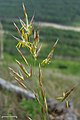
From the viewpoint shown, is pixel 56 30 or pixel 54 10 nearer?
pixel 56 30

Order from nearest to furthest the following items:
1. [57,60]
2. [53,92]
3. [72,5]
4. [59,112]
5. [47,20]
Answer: [59,112] < [53,92] < [57,60] < [47,20] < [72,5]

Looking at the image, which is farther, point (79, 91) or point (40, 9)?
point (40, 9)

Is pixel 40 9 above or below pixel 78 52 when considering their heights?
above

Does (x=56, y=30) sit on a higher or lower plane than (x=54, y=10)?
lower

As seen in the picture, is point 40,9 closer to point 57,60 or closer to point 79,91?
point 57,60

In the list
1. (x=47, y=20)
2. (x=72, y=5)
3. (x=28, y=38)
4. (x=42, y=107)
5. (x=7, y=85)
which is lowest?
(x=42, y=107)

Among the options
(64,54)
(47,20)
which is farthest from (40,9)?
(64,54)

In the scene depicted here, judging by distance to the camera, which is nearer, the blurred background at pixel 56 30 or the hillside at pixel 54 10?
the blurred background at pixel 56 30

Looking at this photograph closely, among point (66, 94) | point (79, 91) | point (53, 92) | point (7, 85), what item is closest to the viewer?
point (66, 94)

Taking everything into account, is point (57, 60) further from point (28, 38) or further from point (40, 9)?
point (28, 38)

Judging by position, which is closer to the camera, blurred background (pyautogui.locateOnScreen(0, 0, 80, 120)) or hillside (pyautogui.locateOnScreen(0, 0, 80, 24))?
blurred background (pyautogui.locateOnScreen(0, 0, 80, 120))
